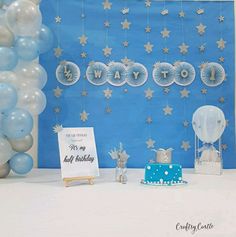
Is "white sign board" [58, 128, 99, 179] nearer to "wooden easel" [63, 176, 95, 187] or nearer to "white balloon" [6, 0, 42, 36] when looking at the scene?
"wooden easel" [63, 176, 95, 187]

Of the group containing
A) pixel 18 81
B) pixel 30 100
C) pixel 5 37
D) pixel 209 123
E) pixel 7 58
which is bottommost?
pixel 209 123

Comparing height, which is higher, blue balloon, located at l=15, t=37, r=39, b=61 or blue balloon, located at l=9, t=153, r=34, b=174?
blue balloon, located at l=15, t=37, r=39, b=61

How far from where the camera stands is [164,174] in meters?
1.76

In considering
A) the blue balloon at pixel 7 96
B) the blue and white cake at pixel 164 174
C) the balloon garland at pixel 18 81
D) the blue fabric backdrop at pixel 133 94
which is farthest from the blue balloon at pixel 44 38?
the blue and white cake at pixel 164 174

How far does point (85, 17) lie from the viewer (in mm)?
2510

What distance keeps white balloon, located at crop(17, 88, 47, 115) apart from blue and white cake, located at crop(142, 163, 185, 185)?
2.37 ft

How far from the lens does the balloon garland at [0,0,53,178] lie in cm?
188

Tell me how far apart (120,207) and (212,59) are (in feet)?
4.77

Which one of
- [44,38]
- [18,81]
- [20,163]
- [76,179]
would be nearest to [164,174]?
[76,179]

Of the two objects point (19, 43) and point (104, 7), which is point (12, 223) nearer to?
point (19, 43)

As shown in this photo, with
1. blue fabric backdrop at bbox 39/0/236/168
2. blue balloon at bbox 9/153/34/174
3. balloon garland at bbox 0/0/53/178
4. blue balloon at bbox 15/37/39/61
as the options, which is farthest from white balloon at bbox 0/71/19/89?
blue fabric backdrop at bbox 39/0/236/168

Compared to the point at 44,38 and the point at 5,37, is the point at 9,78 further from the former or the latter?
the point at 44,38

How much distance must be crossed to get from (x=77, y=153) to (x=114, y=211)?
0.46 meters

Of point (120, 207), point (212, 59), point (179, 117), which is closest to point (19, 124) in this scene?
point (120, 207)
